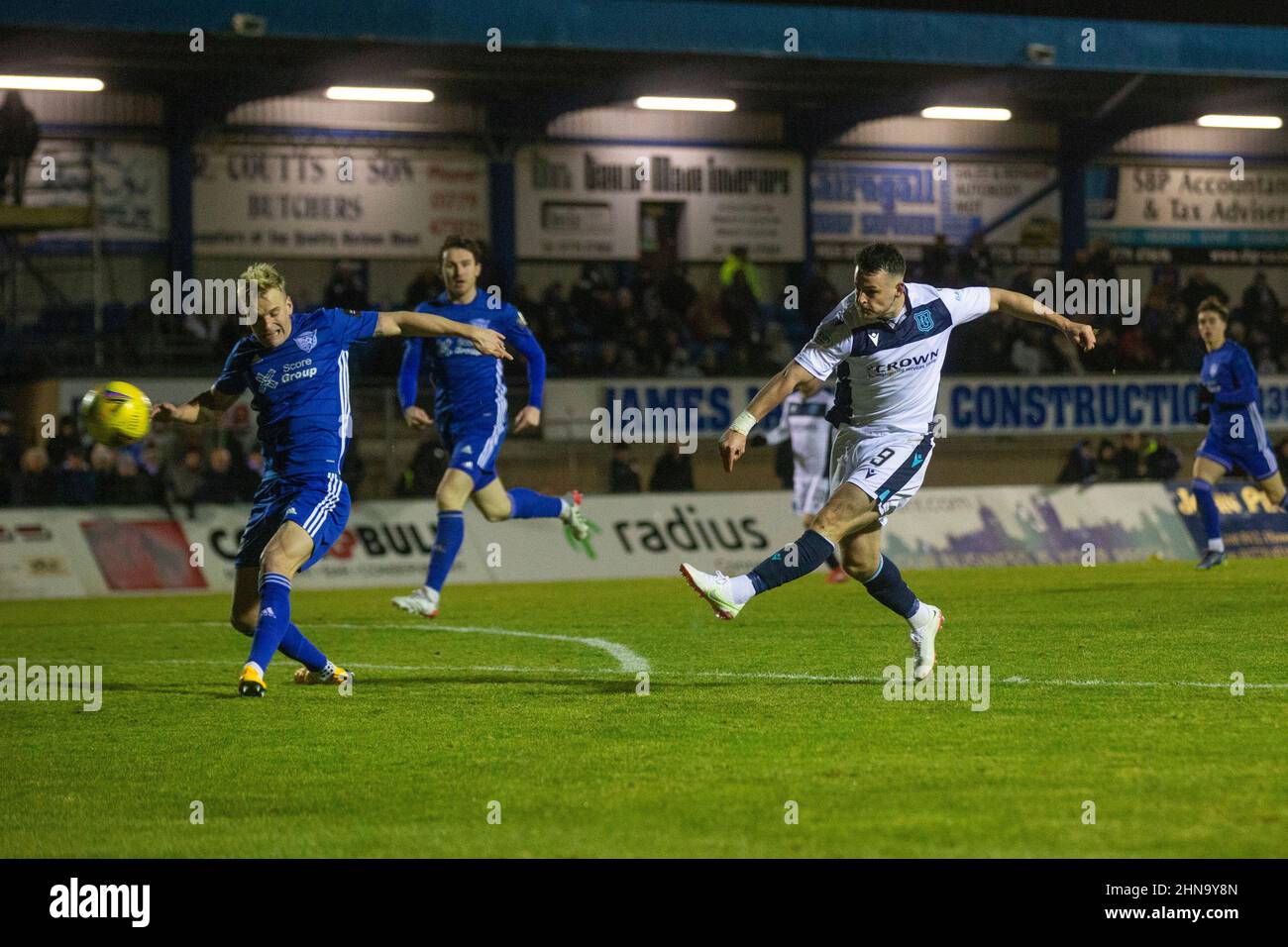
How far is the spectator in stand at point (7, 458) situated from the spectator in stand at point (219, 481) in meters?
2.16

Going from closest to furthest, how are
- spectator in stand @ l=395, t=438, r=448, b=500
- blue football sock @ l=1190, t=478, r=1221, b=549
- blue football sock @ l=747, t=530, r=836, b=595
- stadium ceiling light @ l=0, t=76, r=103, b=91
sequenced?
blue football sock @ l=747, t=530, r=836, b=595
blue football sock @ l=1190, t=478, r=1221, b=549
spectator in stand @ l=395, t=438, r=448, b=500
stadium ceiling light @ l=0, t=76, r=103, b=91

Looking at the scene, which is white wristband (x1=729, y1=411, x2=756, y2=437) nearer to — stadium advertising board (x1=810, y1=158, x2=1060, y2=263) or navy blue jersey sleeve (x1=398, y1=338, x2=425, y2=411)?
navy blue jersey sleeve (x1=398, y1=338, x2=425, y2=411)

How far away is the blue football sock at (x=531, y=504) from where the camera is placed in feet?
43.9

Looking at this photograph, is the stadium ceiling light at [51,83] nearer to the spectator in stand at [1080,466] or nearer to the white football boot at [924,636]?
the spectator in stand at [1080,466]

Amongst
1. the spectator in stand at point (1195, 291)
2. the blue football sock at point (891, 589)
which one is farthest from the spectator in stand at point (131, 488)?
the spectator in stand at point (1195, 291)

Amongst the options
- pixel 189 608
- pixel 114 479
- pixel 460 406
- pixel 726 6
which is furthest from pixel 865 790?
pixel 726 6

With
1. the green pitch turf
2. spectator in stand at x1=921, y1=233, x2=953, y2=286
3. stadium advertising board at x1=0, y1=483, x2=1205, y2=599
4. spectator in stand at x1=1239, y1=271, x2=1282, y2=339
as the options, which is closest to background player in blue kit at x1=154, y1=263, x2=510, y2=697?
the green pitch turf

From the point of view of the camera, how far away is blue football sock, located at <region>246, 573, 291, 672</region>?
8.81 metres

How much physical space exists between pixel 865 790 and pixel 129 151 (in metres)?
26.5

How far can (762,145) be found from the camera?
110ft

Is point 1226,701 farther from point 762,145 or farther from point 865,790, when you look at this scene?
point 762,145

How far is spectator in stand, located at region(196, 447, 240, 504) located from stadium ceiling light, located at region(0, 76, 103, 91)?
400 inches

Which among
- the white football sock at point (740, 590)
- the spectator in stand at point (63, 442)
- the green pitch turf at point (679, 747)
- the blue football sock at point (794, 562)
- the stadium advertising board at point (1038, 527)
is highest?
the spectator in stand at point (63, 442)

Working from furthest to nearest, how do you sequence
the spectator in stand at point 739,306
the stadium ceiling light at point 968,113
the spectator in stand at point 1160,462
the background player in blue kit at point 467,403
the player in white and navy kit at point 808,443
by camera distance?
the stadium ceiling light at point 968,113, the spectator in stand at point 739,306, the spectator in stand at point 1160,462, the player in white and navy kit at point 808,443, the background player in blue kit at point 467,403
